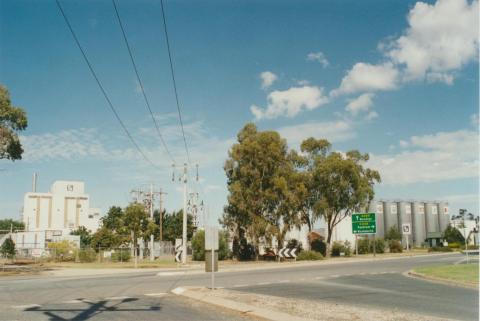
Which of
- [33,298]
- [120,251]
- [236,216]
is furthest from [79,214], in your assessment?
[33,298]

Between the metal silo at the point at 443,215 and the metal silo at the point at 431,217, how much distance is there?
1069 mm

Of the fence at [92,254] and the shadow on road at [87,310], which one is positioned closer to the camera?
the shadow on road at [87,310]

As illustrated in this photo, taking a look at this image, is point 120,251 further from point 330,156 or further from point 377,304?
point 377,304

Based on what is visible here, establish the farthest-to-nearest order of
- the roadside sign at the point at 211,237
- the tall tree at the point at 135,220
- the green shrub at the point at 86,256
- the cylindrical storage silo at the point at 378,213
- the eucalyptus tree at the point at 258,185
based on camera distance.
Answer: the cylindrical storage silo at the point at 378,213 < the green shrub at the point at 86,256 < the eucalyptus tree at the point at 258,185 < the tall tree at the point at 135,220 < the roadside sign at the point at 211,237

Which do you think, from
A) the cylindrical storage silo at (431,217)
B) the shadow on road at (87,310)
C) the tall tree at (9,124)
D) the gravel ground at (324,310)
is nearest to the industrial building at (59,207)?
the cylindrical storage silo at (431,217)

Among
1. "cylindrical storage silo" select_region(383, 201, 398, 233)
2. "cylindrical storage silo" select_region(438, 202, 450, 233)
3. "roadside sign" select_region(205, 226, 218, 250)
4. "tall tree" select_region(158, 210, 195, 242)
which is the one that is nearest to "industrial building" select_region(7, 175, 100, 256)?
"tall tree" select_region(158, 210, 195, 242)

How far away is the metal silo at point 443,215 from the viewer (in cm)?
10294

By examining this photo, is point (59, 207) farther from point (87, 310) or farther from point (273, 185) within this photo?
point (87, 310)

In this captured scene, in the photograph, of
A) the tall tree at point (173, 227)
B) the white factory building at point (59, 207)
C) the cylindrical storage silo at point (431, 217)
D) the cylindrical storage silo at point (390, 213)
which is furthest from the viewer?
the white factory building at point (59, 207)

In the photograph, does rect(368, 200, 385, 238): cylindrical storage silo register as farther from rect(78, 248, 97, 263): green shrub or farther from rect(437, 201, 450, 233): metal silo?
rect(78, 248, 97, 263): green shrub

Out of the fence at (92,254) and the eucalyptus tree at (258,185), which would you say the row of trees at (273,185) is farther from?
the fence at (92,254)

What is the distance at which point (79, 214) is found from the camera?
152 meters

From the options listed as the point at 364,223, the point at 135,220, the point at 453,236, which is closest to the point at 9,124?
the point at 135,220

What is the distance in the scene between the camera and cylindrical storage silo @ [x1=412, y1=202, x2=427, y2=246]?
99188 mm
